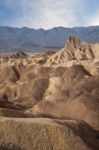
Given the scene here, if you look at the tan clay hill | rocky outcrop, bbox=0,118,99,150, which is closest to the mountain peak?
the tan clay hill

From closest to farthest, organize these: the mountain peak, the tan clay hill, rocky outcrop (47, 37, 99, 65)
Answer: the tan clay hill → rocky outcrop (47, 37, 99, 65) → the mountain peak

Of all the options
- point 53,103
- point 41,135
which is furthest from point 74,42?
point 41,135

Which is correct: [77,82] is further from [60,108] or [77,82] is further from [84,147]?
[84,147]

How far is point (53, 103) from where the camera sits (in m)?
30.1

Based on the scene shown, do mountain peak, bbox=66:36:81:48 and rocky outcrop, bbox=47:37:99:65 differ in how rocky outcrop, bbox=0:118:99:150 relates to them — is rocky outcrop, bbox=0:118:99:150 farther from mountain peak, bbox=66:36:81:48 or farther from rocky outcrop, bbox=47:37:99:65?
mountain peak, bbox=66:36:81:48

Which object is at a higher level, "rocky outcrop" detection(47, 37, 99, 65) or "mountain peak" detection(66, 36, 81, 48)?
"mountain peak" detection(66, 36, 81, 48)

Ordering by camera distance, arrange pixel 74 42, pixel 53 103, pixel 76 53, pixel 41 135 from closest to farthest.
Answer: pixel 41 135
pixel 53 103
pixel 76 53
pixel 74 42

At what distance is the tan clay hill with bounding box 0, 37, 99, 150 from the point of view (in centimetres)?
1608

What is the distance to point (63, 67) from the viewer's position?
44.2 meters

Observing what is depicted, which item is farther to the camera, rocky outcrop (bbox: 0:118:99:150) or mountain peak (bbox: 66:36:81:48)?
mountain peak (bbox: 66:36:81:48)

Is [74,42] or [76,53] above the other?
[74,42]

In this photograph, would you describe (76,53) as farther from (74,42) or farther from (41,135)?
(41,135)

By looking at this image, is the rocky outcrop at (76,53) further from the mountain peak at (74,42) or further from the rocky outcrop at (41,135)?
the rocky outcrop at (41,135)

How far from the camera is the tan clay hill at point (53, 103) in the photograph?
1608cm
